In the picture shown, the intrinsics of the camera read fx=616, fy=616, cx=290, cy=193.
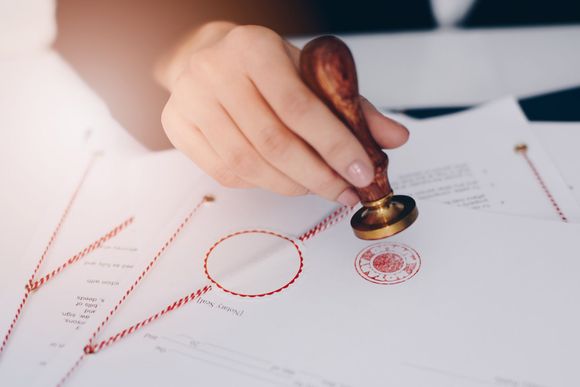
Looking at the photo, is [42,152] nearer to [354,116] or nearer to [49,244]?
[49,244]

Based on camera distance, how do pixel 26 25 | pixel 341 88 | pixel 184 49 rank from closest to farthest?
pixel 341 88 < pixel 184 49 < pixel 26 25

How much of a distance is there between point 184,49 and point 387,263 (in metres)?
0.44

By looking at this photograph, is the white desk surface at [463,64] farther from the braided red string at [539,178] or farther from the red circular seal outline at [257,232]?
the red circular seal outline at [257,232]

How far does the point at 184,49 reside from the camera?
823 millimetres

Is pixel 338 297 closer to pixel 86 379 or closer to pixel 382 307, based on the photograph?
pixel 382 307

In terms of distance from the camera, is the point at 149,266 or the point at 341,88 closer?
the point at 341,88

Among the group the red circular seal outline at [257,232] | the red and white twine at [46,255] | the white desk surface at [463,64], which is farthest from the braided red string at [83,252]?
the white desk surface at [463,64]

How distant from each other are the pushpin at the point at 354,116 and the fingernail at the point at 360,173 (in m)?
0.01

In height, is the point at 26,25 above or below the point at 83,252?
above

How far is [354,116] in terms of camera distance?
49 centimetres

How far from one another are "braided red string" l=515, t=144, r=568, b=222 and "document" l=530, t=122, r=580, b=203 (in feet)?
0.08

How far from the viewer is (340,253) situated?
57cm

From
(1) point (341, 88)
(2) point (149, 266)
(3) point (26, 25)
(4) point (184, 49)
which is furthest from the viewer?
(3) point (26, 25)

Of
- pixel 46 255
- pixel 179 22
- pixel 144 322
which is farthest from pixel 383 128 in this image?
pixel 179 22
